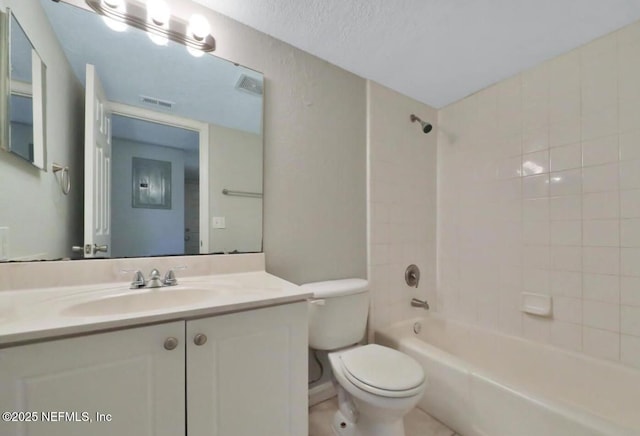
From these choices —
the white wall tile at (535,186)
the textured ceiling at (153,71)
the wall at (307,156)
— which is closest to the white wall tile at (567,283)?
the white wall tile at (535,186)

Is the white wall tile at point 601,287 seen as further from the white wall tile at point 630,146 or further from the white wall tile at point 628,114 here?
the white wall tile at point 628,114

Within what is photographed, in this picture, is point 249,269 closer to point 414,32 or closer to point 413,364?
point 413,364

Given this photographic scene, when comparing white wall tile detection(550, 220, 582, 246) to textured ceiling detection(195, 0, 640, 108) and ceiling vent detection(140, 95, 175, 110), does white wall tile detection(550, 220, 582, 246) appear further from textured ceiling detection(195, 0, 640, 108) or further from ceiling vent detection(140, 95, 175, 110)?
ceiling vent detection(140, 95, 175, 110)

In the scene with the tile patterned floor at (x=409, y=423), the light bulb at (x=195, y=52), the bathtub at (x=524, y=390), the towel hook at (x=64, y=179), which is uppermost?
the light bulb at (x=195, y=52)

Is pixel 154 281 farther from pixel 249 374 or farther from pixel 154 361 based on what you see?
pixel 249 374

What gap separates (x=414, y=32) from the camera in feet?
4.54

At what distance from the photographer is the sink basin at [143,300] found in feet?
2.78

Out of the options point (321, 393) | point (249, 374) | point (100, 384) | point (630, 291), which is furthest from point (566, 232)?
point (100, 384)

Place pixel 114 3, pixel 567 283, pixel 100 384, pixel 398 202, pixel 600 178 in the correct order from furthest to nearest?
pixel 398 202 → pixel 567 283 → pixel 600 178 → pixel 114 3 → pixel 100 384

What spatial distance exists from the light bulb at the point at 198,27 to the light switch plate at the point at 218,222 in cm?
86

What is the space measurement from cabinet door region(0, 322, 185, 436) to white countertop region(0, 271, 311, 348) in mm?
37

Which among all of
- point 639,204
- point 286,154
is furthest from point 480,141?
point 286,154

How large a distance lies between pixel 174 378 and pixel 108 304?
39cm

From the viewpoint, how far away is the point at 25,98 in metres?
0.91
